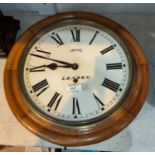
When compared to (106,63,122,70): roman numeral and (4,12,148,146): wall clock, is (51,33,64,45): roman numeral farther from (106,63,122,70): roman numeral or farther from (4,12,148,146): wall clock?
(106,63,122,70): roman numeral

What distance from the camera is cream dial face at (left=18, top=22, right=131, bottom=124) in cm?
87

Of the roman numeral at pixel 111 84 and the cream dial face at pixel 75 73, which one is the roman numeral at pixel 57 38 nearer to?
the cream dial face at pixel 75 73

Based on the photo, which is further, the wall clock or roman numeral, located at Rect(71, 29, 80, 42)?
roman numeral, located at Rect(71, 29, 80, 42)

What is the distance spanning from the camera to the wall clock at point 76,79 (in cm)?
86

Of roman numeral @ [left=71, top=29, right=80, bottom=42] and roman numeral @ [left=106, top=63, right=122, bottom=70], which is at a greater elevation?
roman numeral @ [left=71, top=29, right=80, bottom=42]

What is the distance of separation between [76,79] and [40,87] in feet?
0.33

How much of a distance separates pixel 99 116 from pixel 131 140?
16 cm

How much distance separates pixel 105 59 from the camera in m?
0.93

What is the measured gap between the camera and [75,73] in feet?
2.99

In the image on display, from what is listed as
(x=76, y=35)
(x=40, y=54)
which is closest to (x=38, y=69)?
(x=40, y=54)

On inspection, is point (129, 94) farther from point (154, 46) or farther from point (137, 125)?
point (154, 46)

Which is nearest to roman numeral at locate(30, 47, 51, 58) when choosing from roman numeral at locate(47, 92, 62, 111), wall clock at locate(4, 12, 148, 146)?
wall clock at locate(4, 12, 148, 146)

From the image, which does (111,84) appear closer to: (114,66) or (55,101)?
(114,66)

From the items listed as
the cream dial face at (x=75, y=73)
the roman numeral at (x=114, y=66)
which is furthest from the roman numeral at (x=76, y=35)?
the roman numeral at (x=114, y=66)
